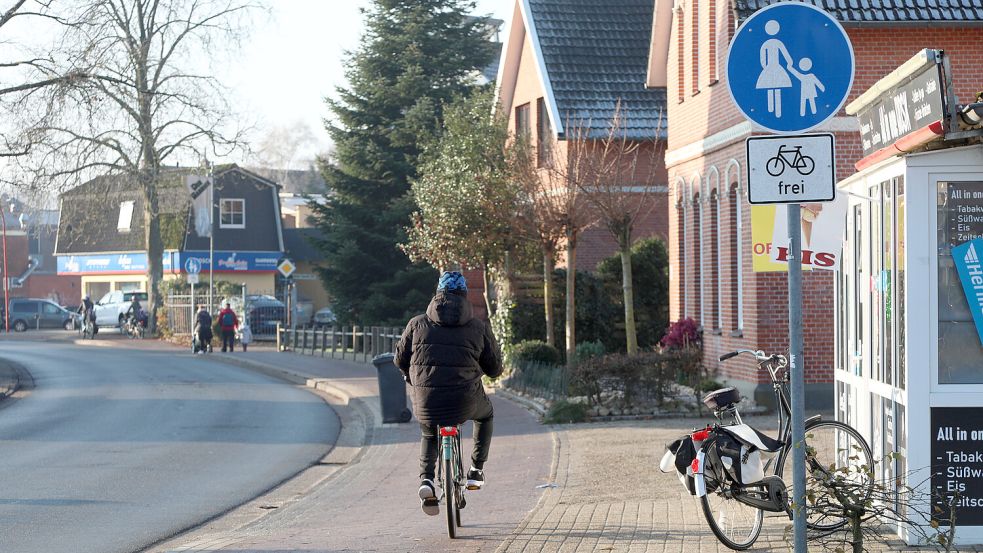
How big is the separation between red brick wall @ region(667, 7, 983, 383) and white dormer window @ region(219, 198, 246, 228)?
1838 inches

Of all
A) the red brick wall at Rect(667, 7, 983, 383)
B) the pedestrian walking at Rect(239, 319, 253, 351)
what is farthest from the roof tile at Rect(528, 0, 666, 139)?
the pedestrian walking at Rect(239, 319, 253, 351)

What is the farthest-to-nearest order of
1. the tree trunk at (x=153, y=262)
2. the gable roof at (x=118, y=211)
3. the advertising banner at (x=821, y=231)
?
the tree trunk at (x=153, y=262) → the gable roof at (x=118, y=211) → the advertising banner at (x=821, y=231)

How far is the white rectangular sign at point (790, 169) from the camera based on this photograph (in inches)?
235

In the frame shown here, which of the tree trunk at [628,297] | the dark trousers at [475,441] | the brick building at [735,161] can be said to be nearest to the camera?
the dark trousers at [475,441]

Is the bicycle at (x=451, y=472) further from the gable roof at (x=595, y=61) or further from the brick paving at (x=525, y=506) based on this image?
the gable roof at (x=595, y=61)

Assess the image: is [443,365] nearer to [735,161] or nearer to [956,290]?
[956,290]

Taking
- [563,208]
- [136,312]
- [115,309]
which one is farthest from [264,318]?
[563,208]

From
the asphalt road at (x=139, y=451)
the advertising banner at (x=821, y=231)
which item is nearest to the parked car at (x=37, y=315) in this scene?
the asphalt road at (x=139, y=451)

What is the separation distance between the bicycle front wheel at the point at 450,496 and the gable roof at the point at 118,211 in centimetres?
3694

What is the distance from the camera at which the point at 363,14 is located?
126ft

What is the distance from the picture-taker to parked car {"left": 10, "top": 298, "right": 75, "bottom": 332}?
66.8 meters

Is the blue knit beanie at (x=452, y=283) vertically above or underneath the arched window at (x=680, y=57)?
underneath

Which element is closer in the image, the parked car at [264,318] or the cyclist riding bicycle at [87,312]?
the parked car at [264,318]

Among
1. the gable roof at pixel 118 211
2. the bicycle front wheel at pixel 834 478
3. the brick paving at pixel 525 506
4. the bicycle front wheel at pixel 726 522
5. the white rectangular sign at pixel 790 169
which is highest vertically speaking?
the gable roof at pixel 118 211
